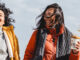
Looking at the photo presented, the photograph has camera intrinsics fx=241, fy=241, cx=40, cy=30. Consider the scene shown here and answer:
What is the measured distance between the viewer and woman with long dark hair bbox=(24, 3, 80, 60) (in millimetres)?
4691

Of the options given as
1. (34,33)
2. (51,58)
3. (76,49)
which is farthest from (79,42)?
(34,33)

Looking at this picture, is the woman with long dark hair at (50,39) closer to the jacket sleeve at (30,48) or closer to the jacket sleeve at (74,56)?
the jacket sleeve at (30,48)

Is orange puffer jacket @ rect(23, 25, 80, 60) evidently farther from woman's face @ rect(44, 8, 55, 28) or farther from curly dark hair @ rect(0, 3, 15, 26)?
curly dark hair @ rect(0, 3, 15, 26)

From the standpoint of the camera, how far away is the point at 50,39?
481cm

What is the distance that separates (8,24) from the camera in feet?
17.9

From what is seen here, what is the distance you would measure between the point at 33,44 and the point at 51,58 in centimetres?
46

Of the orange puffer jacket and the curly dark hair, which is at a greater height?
the curly dark hair

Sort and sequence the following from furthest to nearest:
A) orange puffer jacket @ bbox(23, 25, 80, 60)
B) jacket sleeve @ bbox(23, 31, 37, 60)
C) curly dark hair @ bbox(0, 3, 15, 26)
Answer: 1. curly dark hair @ bbox(0, 3, 15, 26)
2. jacket sleeve @ bbox(23, 31, 37, 60)
3. orange puffer jacket @ bbox(23, 25, 80, 60)

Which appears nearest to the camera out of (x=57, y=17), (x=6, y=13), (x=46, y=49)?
(x=46, y=49)

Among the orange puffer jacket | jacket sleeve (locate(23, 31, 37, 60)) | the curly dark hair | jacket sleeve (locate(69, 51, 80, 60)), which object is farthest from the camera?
the curly dark hair

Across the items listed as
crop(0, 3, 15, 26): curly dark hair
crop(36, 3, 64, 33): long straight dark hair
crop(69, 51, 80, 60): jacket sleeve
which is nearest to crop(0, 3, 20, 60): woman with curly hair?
crop(0, 3, 15, 26): curly dark hair

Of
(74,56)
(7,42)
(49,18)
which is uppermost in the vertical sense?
(49,18)

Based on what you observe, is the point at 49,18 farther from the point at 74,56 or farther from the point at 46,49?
the point at 74,56

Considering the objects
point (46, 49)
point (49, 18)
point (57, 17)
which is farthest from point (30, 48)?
point (57, 17)
